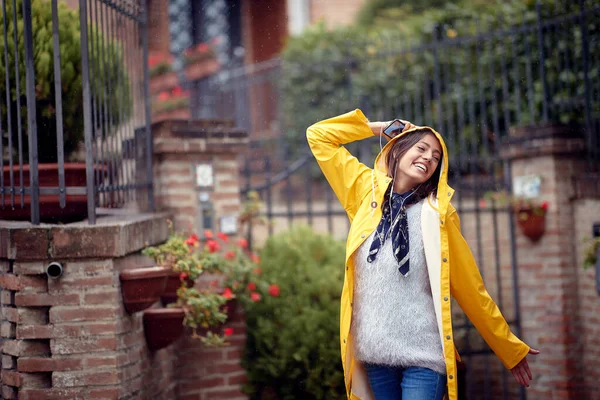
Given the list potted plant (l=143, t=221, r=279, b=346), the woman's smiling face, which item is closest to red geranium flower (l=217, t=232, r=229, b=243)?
potted plant (l=143, t=221, r=279, b=346)

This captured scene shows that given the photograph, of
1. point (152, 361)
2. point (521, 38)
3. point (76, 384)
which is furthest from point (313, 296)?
point (521, 38)

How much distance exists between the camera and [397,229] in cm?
299

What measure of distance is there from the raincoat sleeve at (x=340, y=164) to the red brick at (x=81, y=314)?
1.35 meters

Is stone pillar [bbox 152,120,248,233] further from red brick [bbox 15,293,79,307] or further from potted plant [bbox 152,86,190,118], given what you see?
potted plant [bbox 152,86,190,118]

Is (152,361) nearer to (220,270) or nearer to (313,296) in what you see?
(220,270)

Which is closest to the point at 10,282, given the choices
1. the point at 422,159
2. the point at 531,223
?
the point at 422,159

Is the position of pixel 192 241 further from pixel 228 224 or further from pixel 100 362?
pixel 100 362

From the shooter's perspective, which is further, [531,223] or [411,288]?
[531,223]

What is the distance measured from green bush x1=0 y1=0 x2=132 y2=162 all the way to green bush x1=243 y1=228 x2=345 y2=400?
65.3 inches

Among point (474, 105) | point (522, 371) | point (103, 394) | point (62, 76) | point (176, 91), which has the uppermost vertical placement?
point (176, 91)

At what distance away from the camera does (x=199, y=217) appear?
4.66 m

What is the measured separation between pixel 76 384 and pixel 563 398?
3.77 metres

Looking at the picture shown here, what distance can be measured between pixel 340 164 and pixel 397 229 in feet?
Answer: 1.58

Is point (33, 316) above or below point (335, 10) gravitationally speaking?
below
